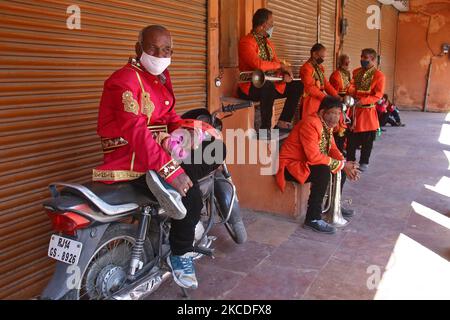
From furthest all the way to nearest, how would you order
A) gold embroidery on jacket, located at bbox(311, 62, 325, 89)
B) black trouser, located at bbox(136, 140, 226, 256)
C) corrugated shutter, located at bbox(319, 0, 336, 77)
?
corrugated shutter, located at bbox(319, 0, 336, 77) < gold embroidery on jacket, located at bbox(311, 62, 325, 89) < black trouser, located at bbox(136, 140, 226, 256)

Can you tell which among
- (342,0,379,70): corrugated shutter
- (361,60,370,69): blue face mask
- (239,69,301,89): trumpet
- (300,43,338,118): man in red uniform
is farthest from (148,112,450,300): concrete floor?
(342,0,379,70): corrugated shutter

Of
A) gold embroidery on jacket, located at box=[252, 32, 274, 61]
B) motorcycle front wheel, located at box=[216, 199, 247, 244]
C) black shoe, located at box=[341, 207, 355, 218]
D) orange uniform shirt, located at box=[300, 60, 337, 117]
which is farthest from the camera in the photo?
orange uniform shirt, located at box=[300, 60, 337, 117]

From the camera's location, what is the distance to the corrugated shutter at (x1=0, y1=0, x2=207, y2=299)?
2.57m

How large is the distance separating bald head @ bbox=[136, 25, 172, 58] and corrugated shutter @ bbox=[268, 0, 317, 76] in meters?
3.52

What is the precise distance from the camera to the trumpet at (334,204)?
4.20m

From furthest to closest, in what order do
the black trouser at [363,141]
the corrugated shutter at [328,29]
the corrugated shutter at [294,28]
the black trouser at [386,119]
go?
the black trouser at [386,119] → the corrugated shutter at [328,29] → the black trouser at [363,141] → the corrugated shutter at [294,28]

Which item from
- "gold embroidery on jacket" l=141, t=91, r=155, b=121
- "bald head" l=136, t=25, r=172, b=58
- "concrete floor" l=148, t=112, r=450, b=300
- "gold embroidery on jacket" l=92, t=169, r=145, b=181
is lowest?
"concrete floor" l=148, t=112, r=450, b=300

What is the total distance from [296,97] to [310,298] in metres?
2.98

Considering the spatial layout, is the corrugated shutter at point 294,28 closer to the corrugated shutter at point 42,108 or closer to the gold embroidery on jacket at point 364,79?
the gold embroidery on jacket at point 364,79

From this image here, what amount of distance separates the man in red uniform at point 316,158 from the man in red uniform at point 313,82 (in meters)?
1.66

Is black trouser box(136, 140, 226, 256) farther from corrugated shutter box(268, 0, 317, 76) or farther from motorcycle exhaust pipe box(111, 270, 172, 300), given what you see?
corrugated shutter box(268, 0, 317, 76)

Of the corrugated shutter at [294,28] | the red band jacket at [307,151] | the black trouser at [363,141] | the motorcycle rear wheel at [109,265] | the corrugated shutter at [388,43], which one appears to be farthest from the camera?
the corrugated shutter at [388,43]

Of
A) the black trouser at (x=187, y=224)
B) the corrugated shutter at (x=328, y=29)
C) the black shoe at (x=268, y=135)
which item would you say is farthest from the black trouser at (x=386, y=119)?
the black trouser at (x=187, y=224)
